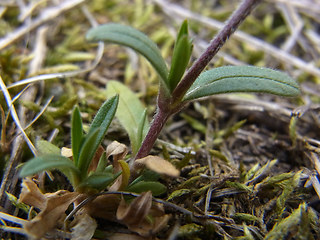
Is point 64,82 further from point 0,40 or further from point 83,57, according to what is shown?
point 0,40

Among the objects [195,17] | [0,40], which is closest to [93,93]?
[0,40]

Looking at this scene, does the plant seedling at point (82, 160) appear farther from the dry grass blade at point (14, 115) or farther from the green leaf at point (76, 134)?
the dry grass blade at point (14, 115)

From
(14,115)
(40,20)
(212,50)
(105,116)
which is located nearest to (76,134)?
(105,116)

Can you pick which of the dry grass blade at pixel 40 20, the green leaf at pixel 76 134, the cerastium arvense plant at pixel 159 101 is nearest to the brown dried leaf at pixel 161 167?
the cerastium arvense plant at pixel 159 101

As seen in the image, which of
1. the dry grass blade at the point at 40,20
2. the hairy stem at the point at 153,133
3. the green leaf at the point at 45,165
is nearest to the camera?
the green leaf at the point at 45,165

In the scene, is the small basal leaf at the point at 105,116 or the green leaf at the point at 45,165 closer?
the green leaf at the point at 45,165

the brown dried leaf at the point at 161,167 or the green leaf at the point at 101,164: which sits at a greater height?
the brown dried leaf at the point at 161,167

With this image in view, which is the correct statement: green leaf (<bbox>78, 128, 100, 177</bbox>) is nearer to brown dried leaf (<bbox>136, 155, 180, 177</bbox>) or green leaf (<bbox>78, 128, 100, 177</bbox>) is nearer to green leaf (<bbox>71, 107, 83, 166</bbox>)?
green leaf (<bbox>71, 107, 83, 166</bbox>)
